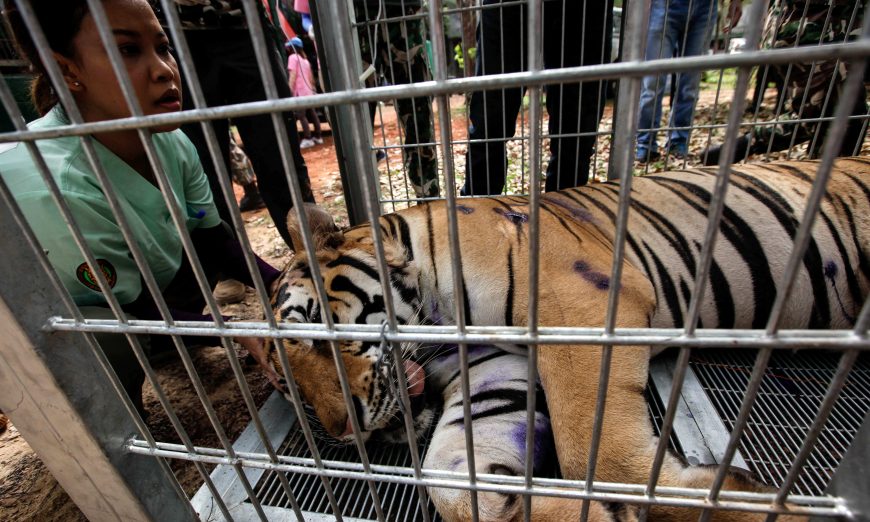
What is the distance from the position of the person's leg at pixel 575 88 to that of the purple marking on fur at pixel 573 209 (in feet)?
2.12

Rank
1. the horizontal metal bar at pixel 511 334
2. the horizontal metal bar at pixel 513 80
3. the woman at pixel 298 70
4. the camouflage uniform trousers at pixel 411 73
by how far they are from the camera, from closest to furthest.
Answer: the horizontal metal bar at pixel 513 80, the horizontal metal bar at pixel 511 334, the camouflage uniform trousers at pixel 411 73, the woman at pixel 298 70

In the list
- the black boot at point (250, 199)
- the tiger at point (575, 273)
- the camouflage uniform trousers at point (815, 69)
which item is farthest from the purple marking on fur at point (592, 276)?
the black boot at point (250, 199)

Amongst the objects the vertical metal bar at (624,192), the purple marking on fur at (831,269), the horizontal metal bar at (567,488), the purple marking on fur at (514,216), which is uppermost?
the vertical metal bar at (624,192)

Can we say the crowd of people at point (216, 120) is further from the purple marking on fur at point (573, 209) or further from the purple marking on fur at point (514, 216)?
the purple marking on fur at point (514, 216)

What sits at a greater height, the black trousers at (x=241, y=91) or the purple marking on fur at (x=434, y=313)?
the black trousers at (x=241, y=91)

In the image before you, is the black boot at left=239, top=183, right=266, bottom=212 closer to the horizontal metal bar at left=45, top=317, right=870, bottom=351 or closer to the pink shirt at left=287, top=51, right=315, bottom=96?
the pink shirt at left=287, top=51, right=315, bottom=96

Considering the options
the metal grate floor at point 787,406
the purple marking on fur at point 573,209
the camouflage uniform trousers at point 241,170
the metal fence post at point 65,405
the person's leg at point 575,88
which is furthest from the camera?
the camouflage uniform trousers at point 241,170

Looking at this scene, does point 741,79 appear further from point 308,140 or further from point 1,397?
point 308,140

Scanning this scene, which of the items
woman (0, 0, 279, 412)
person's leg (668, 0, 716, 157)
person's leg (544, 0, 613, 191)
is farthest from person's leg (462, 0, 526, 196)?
person's leg (668, 0, 716, 157)

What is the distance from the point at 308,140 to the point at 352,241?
265 inches

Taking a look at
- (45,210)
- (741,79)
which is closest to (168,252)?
(45,210)

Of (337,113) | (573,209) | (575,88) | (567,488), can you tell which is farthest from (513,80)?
(575,88)

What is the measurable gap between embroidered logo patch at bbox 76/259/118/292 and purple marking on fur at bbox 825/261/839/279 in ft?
7.44

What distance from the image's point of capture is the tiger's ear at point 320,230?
149 cm
